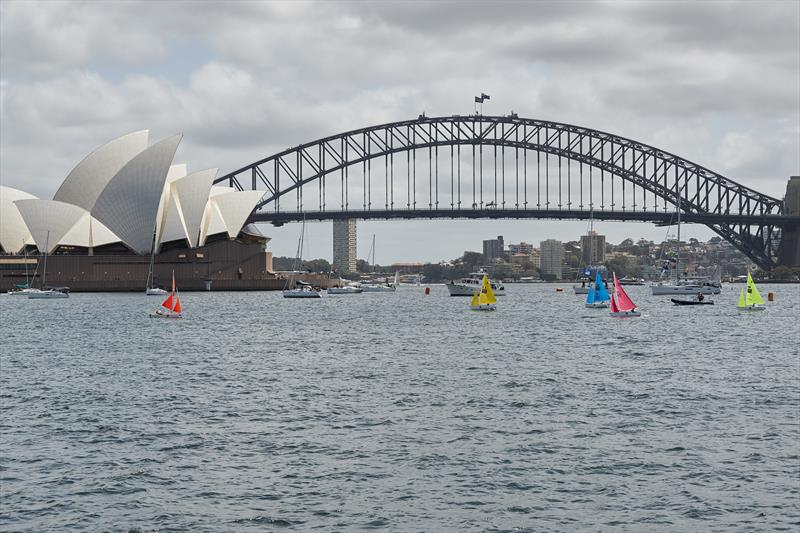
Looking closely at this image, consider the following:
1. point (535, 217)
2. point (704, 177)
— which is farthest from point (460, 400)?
point (704, 177)

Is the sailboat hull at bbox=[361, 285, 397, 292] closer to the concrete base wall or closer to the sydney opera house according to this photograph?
the concrete base wall

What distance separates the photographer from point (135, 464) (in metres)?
18.0

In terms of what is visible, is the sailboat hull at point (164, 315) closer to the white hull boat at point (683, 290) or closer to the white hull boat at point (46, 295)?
the white hull boat at point (46, 295)

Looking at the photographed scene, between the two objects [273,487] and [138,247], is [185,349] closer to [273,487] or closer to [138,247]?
[273,487]

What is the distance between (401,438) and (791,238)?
141902mm

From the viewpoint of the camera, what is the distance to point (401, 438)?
795 inches

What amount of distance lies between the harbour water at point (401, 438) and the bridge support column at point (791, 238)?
117m

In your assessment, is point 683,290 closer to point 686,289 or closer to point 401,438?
point 686,289

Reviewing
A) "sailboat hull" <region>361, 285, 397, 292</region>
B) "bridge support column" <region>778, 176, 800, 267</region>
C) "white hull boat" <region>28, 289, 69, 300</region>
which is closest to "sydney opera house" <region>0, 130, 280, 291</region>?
"white hull boat" <region>28, 289, 69, 300</region>

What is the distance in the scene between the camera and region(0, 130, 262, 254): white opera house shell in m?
105

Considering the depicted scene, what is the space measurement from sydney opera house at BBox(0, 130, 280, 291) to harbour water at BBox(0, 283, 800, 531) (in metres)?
66.7

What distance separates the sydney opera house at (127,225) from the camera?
10544 centimetres

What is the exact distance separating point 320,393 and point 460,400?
150 inches

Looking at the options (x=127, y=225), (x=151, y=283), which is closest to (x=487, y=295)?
(x=151, y=283)
